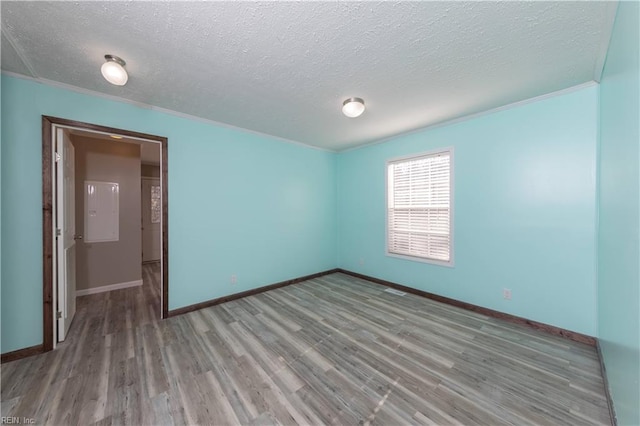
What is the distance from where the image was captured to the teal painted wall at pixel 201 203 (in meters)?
1.97

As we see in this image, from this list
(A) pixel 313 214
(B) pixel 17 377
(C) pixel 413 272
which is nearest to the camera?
(B) pixel 17 377

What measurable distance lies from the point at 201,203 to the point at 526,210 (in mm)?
3920

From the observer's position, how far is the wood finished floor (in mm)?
1455

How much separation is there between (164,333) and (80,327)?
0.99 m

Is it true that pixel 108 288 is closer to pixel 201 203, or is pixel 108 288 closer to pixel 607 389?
pixel 201 203

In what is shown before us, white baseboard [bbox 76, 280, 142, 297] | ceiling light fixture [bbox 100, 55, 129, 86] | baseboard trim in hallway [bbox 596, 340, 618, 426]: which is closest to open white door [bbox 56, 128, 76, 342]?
ceiling light fixture [bbox 100, 55, 129, 86]

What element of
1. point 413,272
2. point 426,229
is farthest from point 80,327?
point 426,229

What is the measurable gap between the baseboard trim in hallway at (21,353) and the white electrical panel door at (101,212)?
2.03 metres

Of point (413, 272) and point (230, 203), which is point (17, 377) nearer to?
point (230, 203)

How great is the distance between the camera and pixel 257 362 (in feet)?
6.45

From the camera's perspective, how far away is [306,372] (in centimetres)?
184

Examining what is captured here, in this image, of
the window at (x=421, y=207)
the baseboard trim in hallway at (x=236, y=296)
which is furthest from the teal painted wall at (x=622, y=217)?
the baseboard trim in hallway at (x=236, y=296)

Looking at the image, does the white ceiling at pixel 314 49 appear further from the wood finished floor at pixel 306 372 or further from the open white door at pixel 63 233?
the wood finished floor at pixel 306 372

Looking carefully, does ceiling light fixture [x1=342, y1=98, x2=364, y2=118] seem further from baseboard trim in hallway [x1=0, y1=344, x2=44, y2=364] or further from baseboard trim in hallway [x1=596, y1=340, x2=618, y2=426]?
baseboard trim in hallway [x1=0, y1=344, x2=44, y2=364]
